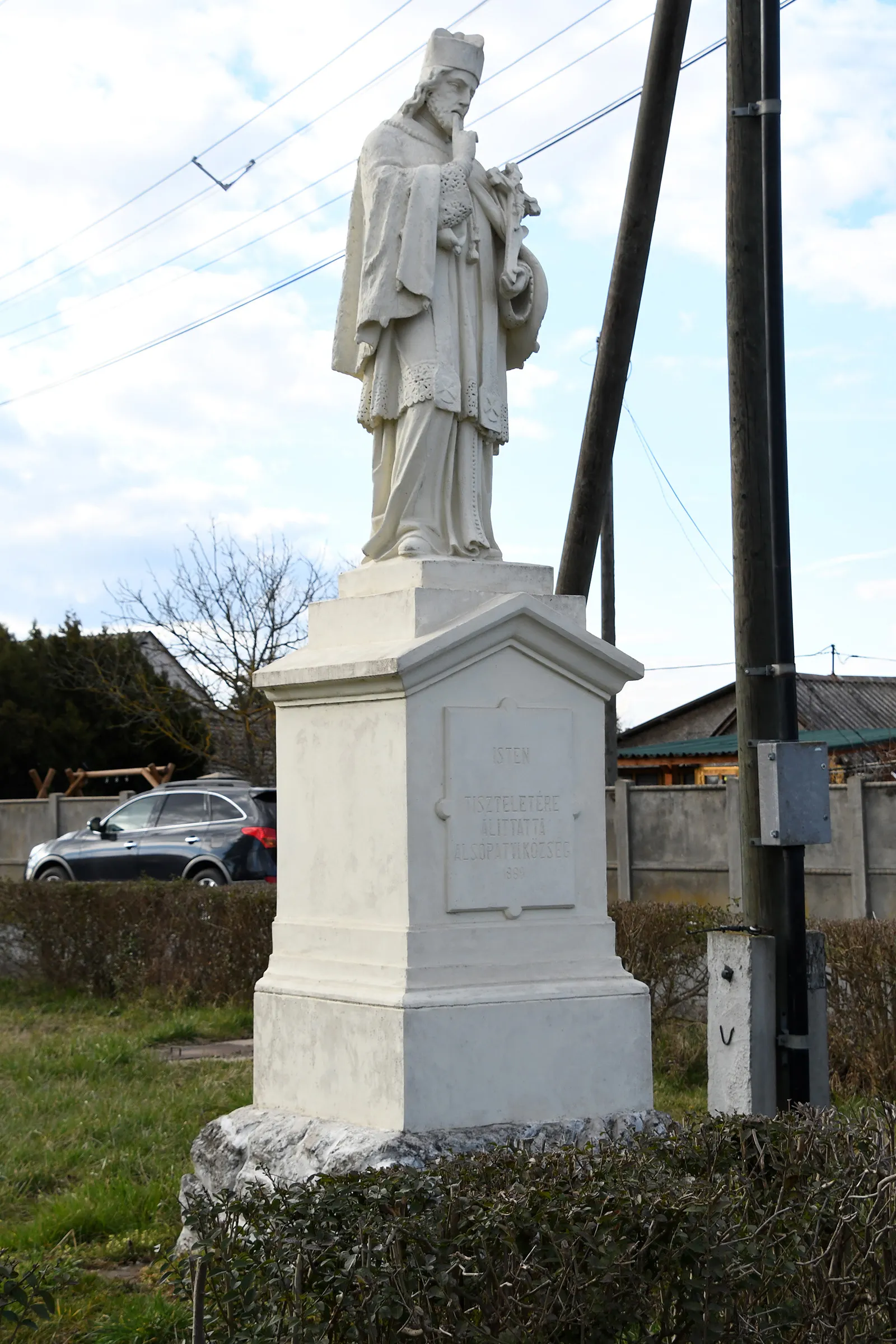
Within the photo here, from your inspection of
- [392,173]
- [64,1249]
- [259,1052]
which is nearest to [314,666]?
[259,1052]

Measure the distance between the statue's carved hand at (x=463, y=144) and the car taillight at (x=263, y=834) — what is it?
11232 millimetres

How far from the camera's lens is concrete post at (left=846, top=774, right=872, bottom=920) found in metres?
15.0

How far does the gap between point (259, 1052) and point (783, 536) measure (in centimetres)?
327

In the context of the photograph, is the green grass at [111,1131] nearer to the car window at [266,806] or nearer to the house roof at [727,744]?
the car window at [266,806]

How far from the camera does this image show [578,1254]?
3.39 metres

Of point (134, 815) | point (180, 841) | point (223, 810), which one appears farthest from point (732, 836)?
point (134, 815)

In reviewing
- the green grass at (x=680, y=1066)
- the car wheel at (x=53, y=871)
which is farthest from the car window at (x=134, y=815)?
the green grass at (x=680, y=1066)

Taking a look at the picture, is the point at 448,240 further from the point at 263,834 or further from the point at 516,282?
the point at 263,834

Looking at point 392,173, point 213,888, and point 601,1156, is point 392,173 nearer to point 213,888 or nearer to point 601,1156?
point 601,1156

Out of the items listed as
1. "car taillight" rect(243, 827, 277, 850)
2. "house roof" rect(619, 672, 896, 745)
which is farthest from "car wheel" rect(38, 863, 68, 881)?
"house roof" rect(619, 672, 896, 745)

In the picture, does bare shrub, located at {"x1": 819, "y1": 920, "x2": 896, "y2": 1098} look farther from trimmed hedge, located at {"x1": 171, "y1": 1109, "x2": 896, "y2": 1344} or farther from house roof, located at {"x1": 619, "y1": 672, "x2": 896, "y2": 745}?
house roof, located at {"x1": 619, "y1": 672, "x2": 896, "y2": 745}

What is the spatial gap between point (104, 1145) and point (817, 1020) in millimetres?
3268

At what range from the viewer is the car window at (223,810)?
17203mm

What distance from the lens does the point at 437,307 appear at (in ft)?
20.0
